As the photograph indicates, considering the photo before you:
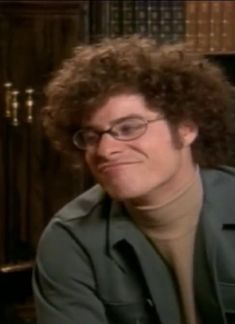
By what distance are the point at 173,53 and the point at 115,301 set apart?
461 mm

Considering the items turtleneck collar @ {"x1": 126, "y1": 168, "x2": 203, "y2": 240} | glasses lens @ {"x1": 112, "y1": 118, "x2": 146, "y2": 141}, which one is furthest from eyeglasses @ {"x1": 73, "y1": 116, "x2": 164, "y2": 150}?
turtleneck collar @ {"x1": 126, "y1": 168, "x2": 203, "y2": 240}

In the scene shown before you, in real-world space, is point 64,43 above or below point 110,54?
below

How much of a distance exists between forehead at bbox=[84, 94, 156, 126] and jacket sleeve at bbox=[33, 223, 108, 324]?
0.76ft

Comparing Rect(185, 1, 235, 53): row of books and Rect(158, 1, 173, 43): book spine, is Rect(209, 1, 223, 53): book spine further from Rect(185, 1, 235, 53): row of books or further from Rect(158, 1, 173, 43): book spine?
Rect(158, 1, 173, 43): book spine

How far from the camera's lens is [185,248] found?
1.48 meters

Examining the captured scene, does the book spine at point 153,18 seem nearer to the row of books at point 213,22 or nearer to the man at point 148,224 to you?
the row of books at point 213,22

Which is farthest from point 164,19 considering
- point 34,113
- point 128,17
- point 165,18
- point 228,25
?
point 34,113

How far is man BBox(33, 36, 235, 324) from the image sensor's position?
143cm

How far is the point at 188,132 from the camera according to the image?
4.74 feet

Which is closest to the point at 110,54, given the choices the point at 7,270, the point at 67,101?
the point at 67,101

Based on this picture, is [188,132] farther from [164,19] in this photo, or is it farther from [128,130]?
[164,19]

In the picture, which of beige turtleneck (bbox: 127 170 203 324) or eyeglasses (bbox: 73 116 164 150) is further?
beige turtleneck (bbox: 127 170 203 324)

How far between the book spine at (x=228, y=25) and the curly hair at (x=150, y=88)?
1.28m

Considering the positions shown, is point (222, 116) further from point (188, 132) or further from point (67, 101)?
point (67, 101)
